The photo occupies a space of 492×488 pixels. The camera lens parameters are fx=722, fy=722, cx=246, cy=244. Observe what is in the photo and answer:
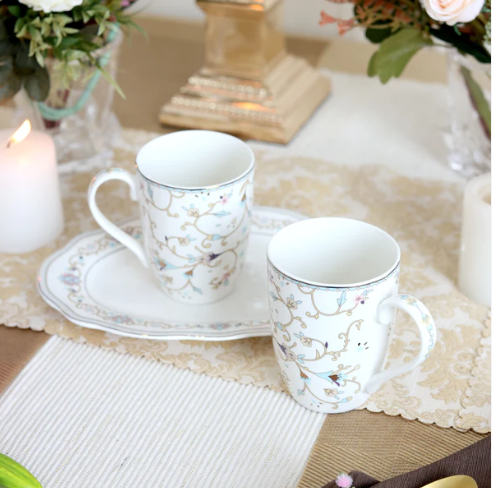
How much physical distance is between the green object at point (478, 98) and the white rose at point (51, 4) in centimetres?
38

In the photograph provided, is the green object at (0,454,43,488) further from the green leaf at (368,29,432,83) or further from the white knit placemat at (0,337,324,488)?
the green leaf at (368,29,432,83)

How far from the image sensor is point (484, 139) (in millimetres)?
736

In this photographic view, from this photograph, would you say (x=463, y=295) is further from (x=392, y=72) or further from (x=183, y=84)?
(x=183, y=84)

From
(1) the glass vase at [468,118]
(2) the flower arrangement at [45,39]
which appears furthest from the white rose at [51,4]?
(1) the glass vase at [468,118]

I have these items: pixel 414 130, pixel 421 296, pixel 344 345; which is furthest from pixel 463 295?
pixel 414 130

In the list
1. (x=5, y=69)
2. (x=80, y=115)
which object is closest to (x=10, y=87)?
(x=5, y=69)

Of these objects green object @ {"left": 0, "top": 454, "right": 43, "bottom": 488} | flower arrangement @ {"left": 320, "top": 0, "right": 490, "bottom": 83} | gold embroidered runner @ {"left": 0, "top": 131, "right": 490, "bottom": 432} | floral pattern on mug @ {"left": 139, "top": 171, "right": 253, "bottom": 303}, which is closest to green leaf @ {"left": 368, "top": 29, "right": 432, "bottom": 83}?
flower arrangement @ {"left": 320, "top": 0, "right": 490, "bottom": 83}

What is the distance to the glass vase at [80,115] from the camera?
2.38 ft

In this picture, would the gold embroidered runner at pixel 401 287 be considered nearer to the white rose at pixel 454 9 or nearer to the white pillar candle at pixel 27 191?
the white pillar candle at pixel 27 191

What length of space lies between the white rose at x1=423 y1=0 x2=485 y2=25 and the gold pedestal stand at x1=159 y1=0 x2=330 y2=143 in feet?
0.90

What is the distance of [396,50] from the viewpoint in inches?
26.2

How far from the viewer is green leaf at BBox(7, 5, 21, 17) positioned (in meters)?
0.62

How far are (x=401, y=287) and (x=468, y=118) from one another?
0.81 feet

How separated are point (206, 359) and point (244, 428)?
72 millimetres
